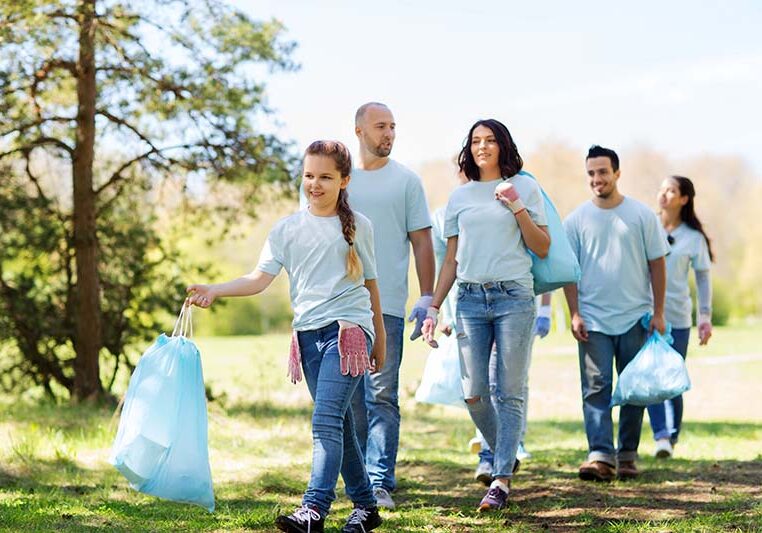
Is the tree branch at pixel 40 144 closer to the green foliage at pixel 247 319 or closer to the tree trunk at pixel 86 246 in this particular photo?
the tree trunk at pixel 86 246

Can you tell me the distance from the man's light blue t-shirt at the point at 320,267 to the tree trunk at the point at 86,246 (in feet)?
17.9

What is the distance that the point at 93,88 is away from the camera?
9859 millimetres

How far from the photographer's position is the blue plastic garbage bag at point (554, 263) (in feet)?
18.2

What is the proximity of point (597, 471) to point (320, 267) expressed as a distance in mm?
2579

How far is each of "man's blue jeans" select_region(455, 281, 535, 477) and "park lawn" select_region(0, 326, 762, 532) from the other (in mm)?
416

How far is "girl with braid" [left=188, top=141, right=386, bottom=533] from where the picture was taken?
14.6 feet

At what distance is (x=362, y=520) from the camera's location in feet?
15.2

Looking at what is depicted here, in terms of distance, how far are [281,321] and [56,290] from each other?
23.1m

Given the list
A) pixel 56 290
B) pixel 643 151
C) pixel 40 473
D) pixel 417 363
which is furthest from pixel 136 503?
pixel 643 151

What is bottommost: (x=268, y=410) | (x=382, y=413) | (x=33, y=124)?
(x=268, y=410)

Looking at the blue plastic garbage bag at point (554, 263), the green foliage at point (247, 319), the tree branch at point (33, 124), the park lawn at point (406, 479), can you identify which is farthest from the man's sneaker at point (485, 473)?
the green foliage at point (247, 319)

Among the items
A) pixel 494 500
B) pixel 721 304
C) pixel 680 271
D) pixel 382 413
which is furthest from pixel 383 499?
pixel 721 304

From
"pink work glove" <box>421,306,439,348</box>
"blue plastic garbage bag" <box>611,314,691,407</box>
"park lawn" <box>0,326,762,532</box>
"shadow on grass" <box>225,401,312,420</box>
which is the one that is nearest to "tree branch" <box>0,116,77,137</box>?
"park lawn" <box>0,326,762,532</box>

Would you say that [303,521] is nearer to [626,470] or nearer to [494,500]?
[494,500]
